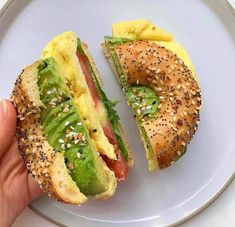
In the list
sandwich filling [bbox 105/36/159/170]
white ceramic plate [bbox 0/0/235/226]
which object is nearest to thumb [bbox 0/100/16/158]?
white ceramic plate [bbox 0/0/235/226]

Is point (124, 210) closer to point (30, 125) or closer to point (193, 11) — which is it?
point (30, 125)

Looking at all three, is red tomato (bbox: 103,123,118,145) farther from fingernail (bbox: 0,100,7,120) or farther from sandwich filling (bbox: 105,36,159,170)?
fingernail (bbox: 0,100,7,120)

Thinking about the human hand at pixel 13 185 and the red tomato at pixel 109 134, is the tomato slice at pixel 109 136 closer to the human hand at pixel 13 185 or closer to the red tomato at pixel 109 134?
the red tomato at pixel 109 134

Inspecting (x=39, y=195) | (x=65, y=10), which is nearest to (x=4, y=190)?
(x=39, y=195)

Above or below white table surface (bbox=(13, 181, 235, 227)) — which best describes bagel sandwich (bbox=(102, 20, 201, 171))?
above

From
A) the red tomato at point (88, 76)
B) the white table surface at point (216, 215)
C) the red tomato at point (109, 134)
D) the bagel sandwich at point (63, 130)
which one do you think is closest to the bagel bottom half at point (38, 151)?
the bagel sandwich at point (63, 130)

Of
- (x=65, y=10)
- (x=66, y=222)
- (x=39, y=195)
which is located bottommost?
(x=66, y=222)
